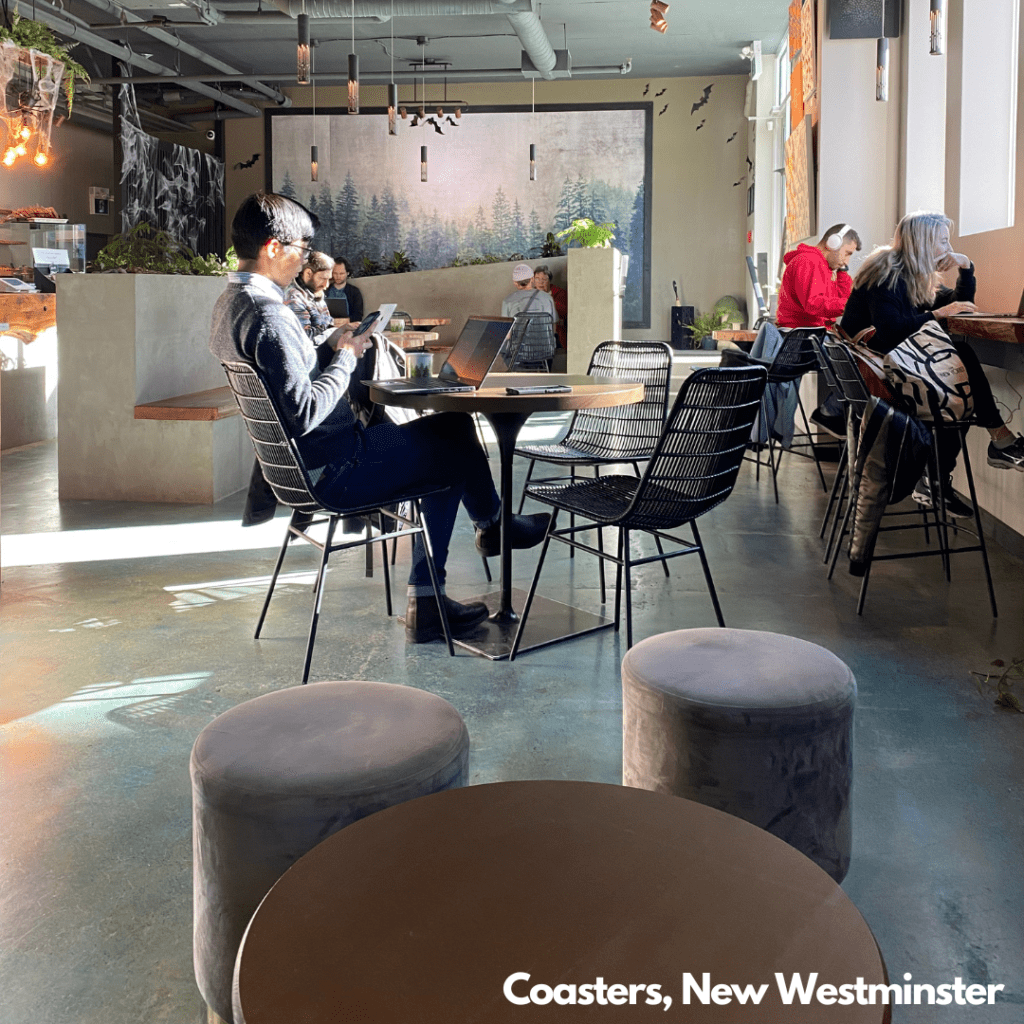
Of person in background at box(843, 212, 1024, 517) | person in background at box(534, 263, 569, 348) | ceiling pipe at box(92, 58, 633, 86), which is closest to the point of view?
person in background at box(843, 212, 1024, 517)

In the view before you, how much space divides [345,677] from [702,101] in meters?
14.4

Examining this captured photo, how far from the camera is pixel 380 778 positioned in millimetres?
1440

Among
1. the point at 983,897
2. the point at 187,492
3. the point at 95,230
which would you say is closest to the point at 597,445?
the point at 187,492

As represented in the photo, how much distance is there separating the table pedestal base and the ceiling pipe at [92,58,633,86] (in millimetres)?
11503

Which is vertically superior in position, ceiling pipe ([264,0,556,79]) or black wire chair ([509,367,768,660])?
ceiling pipe ([264,0,556,79])

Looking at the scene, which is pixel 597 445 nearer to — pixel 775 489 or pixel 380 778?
pixel 775 489

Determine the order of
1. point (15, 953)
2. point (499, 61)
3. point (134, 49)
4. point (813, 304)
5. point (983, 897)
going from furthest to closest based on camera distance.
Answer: point (499, 61) → point (134, 49) → point (813, 304) → point (983, 897) → point (15, 953)

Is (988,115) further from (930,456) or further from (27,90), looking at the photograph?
(27,90)

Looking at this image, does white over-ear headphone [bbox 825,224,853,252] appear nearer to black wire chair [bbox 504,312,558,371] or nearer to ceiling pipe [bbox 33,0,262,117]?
black wire chair [bbox 504,312,558,371]

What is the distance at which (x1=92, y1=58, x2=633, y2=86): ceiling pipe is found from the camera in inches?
527

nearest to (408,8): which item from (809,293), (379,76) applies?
(809,293)

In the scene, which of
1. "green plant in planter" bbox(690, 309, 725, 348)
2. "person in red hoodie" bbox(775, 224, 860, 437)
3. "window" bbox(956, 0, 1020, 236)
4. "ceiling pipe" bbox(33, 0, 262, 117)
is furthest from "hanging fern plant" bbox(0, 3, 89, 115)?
"green plant in planter" bbox(690, 309, 725, 348)

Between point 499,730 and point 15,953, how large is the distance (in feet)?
3.90

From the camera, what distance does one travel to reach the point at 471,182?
16016mm
